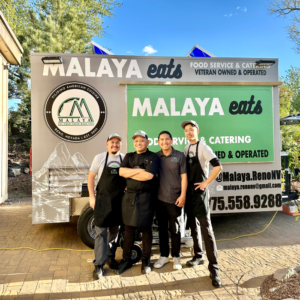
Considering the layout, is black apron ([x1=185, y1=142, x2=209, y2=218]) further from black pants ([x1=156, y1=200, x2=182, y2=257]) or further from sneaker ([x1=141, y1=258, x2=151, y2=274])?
sneaker ([x1=141, y1=258, x2=151, y2=274])

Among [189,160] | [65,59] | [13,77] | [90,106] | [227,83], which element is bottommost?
[189,160]


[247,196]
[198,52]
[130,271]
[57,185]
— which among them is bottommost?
[130,271]

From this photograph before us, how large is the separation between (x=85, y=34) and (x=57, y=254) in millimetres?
15272

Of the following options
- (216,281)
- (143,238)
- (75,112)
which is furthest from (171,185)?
(75,112)

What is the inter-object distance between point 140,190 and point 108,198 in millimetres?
442

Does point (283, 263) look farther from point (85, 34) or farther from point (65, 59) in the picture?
point (85, 34)

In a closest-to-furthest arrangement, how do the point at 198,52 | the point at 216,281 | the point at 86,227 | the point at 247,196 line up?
1. the point at 216,281
2. the point at 86,227
3. the point at 247,196
4. the point at 198,52

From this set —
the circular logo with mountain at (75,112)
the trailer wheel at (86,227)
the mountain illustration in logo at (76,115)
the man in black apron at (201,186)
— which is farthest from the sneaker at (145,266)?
the mountain illustration in logo at (76,115)

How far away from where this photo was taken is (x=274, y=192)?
4.69 m

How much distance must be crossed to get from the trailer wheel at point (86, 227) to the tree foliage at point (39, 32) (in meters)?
10.8

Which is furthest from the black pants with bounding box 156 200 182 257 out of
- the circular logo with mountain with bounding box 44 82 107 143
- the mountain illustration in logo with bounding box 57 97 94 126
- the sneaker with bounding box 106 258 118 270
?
the mountain illustration in logo with bounding box 57 97 94 126

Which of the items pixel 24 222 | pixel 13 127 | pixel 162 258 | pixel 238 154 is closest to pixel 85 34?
pixel 13 127

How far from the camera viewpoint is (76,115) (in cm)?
422

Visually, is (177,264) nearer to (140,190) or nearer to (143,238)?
(143,238)
